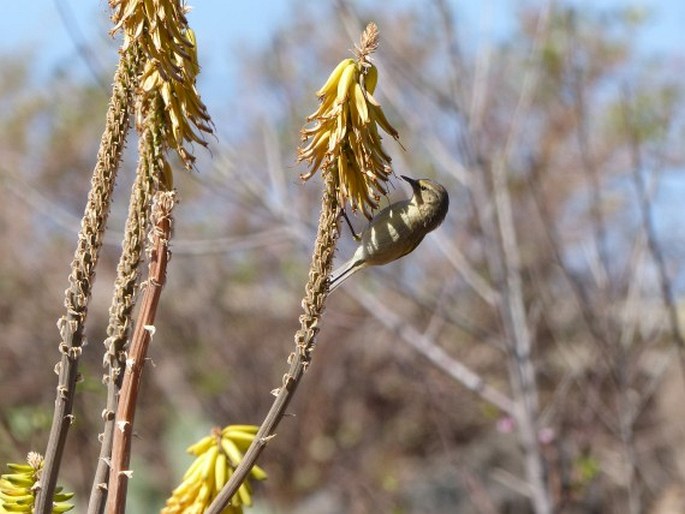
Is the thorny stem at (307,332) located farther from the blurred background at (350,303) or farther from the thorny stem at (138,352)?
the blurred background at (350,303)

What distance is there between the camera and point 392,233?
1034mm

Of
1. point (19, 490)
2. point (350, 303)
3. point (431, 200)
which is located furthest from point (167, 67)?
point (350, 303)

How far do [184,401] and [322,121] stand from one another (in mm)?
7626

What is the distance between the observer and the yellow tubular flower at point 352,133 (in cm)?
99

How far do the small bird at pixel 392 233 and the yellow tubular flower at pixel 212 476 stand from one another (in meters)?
0.31

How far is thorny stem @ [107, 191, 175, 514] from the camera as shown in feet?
3.18

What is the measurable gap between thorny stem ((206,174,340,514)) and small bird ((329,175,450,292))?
0.07 metres

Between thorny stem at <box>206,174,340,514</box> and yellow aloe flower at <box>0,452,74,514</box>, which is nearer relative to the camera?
thorny stem at <box>206,174,340,514</box>

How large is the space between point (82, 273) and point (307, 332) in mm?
202

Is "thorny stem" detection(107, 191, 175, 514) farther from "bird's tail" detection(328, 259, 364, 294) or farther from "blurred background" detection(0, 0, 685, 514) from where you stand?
"blurred background" detection(0, 0, 685, 514)

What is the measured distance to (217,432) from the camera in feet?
4.25

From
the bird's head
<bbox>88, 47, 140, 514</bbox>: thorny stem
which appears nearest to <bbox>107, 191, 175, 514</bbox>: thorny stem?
<bbox>88, 47, 140, 514</bbox>: thorny stem

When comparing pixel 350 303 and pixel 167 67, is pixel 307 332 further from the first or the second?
pixel 350 303

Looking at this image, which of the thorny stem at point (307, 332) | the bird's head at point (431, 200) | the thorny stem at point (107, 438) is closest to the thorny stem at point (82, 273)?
the thorny stem at point (107, 438)
